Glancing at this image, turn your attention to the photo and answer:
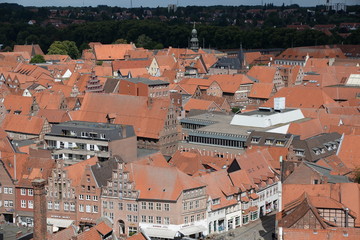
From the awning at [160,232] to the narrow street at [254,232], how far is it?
13.1 ft

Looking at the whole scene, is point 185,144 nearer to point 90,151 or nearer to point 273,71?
point 90,151

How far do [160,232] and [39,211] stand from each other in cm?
1274

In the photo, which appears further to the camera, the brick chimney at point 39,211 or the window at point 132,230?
the window at point 132,230

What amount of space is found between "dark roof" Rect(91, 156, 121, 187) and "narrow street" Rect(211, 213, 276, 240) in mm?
11145

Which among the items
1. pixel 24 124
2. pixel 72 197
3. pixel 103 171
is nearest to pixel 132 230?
pixel 103 171

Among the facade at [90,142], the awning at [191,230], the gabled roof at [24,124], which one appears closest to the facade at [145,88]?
the gabled roof at [24,124]

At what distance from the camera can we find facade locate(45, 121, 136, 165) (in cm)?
8344

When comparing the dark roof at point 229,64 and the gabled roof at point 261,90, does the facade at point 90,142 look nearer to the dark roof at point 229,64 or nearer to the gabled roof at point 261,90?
the gabled roof at point 261,90

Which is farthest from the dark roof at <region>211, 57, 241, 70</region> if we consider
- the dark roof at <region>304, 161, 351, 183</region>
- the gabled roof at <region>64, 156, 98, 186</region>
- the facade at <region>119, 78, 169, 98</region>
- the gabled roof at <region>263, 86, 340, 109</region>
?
the gabled roof at <region>64, 156, 98, 186</region>

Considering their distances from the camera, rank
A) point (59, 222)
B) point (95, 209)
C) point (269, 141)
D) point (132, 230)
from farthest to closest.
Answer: point (269, 141) → point (59, 222) → point (95, 209) → point (132, 230)

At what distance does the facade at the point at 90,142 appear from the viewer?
8344 centimetres

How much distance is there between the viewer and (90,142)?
84250mm

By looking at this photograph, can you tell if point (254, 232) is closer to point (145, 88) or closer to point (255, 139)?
point (255, 139)

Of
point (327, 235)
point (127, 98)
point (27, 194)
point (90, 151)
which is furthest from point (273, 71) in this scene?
point (327, 235)
